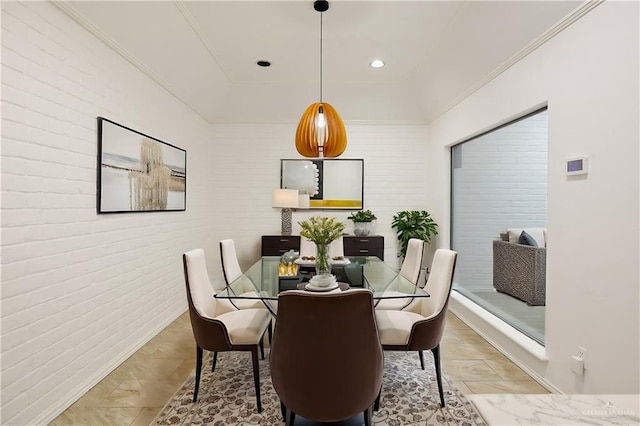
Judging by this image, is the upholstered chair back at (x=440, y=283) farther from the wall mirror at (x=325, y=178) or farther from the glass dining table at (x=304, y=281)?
the wall mirror at (x=325, y=178)

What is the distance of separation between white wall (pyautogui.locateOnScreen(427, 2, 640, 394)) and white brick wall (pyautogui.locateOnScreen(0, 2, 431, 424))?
3326 mm

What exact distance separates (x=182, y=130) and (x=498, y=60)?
3.54m

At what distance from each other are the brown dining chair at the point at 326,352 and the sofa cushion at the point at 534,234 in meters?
3.19

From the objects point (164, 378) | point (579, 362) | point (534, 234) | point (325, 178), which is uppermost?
point (325, 178)

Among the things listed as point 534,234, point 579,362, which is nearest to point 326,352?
point 579,362

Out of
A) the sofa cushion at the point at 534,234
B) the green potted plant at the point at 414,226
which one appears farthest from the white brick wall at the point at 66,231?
the sofa cushion at the point at 534,234

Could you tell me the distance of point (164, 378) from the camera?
2.53m

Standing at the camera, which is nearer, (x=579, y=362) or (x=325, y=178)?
(x=579, y=362)

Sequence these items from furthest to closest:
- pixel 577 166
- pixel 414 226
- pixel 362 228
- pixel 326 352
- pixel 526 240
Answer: pixel 362 228 → pixel 414 226 → pixel 526 240 → pixel 577 166 → pixel 326 352

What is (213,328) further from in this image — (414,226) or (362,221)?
(414,226)

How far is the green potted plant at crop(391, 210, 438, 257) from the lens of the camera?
15.9ft

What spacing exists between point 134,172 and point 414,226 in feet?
12.0

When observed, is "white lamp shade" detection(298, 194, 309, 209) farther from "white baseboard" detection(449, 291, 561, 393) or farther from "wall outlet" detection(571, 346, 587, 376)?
"wall outlet" detection(571, 346, 587, 376)

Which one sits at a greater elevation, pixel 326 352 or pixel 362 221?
pixel 362 221
